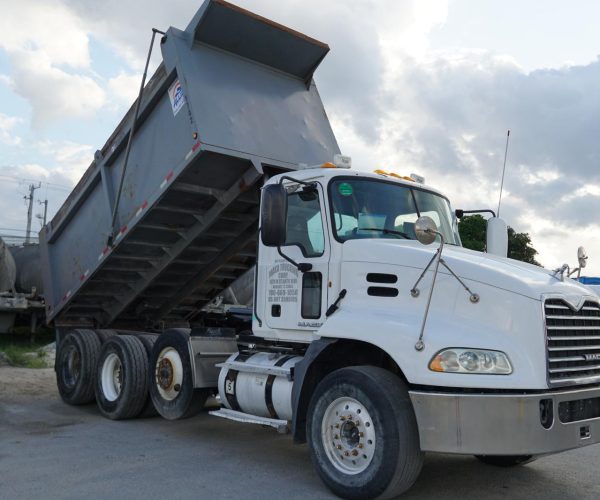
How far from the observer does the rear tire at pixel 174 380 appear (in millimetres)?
6691

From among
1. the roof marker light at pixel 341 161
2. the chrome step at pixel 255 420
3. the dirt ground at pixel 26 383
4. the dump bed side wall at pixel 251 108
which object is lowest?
the dirt ground at pixel 26 383

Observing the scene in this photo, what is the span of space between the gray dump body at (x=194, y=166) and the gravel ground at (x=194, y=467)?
187 centimetres

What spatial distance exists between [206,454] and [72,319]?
4069mm

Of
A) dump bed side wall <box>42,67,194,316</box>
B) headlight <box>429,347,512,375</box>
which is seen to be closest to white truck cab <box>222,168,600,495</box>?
headlight <box>429,347,512,375</box>

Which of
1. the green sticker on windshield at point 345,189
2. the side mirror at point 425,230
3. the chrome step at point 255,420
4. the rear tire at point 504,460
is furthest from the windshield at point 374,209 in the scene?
the rear tire at point 504,460

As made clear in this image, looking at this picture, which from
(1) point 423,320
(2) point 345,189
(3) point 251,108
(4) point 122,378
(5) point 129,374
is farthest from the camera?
(4) point 122,378

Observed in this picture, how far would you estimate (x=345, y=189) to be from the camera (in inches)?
217

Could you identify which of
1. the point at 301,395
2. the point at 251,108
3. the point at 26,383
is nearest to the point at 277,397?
the point at 301,395

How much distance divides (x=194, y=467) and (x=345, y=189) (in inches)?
103

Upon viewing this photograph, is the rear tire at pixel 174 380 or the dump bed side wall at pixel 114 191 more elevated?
the dump bed side wall at pixel 114 191

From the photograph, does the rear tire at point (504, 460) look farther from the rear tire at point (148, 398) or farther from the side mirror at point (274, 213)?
the rear tire at point (148, 398)

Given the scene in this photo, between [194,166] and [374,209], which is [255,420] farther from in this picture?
[194,166]

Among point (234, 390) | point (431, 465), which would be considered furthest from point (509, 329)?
point (234, 390)

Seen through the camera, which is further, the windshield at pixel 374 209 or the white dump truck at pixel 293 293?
the windshield at pixel 374 209
